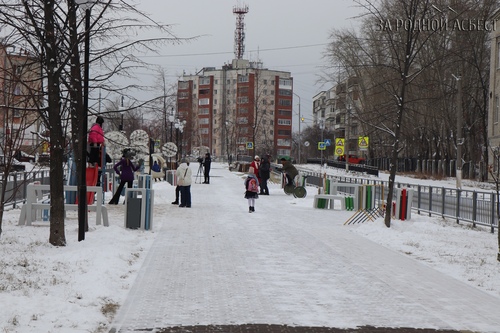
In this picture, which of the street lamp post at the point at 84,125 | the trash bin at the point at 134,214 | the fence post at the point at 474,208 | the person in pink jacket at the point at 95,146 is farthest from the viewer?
the fence post at the point at 474,208

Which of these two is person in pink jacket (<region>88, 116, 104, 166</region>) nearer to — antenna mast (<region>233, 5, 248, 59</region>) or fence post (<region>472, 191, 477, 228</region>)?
fence post (<region>472, 191, 477, 228</region>)

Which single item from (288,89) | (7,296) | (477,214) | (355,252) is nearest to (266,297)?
(7,296)

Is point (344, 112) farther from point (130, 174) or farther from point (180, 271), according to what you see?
point (180, 271)

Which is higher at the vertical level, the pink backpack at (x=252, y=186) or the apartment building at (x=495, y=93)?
the apartment building at (x=495, y=93)

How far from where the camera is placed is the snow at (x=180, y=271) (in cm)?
733

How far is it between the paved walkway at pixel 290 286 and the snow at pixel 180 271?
43mm

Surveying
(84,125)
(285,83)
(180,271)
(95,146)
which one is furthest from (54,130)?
(285,83)

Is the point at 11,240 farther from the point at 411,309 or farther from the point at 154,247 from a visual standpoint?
the point at 411,309

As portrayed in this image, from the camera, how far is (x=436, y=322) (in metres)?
7.48

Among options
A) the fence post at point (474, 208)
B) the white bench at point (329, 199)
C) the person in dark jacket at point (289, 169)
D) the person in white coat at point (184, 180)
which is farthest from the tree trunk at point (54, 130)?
the person in dark jacket at point (289, 169)

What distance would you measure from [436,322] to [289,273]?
327 cm

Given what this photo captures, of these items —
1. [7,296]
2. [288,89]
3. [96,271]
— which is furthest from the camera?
[288,89]

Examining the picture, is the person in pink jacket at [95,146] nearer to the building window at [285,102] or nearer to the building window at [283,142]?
the building window at [283,142]

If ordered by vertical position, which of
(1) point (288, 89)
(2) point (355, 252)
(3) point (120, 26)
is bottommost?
(2) point (355, 252)
